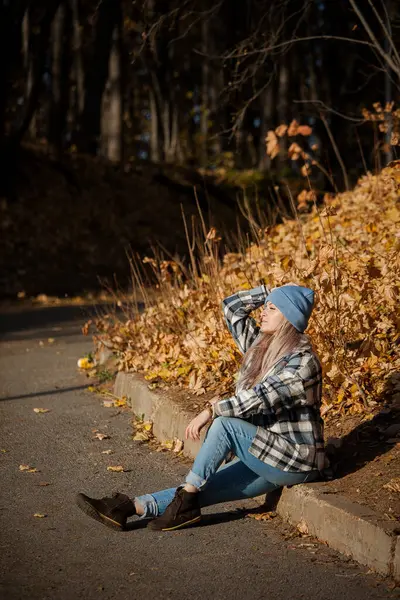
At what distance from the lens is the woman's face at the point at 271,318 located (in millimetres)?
5223

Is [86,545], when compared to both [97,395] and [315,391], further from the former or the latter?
[97,395]

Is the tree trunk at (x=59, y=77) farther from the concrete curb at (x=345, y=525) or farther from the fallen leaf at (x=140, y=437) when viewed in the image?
the concrete curb at (x=345, y=525)

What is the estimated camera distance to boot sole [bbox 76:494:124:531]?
5020 millimetres

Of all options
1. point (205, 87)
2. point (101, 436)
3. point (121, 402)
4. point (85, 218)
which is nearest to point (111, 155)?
point (85, 218)

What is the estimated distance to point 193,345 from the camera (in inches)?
318

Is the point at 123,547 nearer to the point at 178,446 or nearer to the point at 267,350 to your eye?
the point at 267,350

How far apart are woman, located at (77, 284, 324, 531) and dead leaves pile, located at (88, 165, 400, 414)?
1168mm

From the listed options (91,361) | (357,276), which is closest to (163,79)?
(91,361)

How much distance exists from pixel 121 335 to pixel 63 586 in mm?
5343

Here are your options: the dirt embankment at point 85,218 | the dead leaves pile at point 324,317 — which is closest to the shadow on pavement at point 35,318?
the dirt embankment at point 85,218

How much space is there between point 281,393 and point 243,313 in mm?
1074

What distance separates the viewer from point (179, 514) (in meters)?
5.05

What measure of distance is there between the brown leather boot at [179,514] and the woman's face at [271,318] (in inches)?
40.6

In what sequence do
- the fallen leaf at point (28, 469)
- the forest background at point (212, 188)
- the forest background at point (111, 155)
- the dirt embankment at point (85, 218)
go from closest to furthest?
the fallen leaf at point (28, 469) < the forest background at point (212, 188) < the dirt embankment at point (85, 218) < the forest background at point (111, 155)
